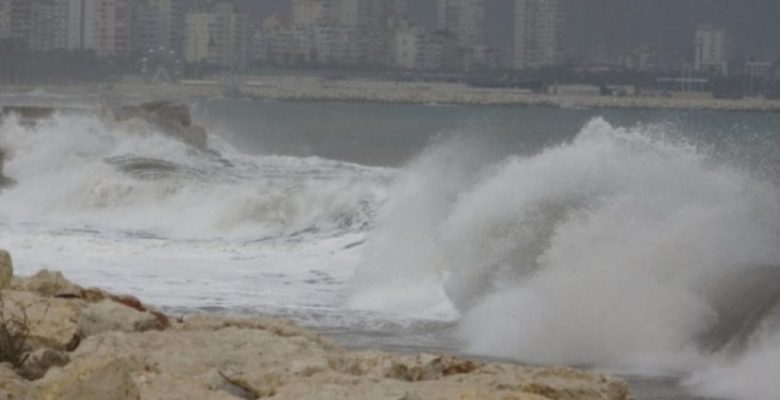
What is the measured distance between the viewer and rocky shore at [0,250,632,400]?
24.3ft

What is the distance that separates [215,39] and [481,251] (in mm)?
128580

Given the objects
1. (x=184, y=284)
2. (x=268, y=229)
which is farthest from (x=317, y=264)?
(x=268, y=229)

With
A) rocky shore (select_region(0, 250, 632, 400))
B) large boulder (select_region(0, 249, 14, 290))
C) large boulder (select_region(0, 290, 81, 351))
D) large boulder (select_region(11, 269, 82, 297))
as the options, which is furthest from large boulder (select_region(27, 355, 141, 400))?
large boulder (select_region(11, 269, 82, 297))

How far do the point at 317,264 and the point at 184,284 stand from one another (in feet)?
10.7

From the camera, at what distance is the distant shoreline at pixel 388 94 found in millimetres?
115188

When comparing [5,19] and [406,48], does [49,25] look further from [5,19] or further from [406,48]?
[406,48]

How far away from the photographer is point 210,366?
880 centimetres

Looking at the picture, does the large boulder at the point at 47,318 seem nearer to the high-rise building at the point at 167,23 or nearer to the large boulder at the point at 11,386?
the large boulder at the point at 11,386

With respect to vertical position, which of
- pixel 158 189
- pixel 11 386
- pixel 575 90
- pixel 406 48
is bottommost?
pixel 158 189

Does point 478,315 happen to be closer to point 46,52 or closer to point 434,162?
point 434,162

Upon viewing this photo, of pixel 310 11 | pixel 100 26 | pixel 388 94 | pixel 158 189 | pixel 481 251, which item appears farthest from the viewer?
pixel 310 11

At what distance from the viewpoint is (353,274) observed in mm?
20266

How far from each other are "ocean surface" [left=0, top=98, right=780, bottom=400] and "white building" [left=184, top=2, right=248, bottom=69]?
10761cm

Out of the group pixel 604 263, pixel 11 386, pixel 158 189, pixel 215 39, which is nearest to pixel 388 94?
pixel 215 39
